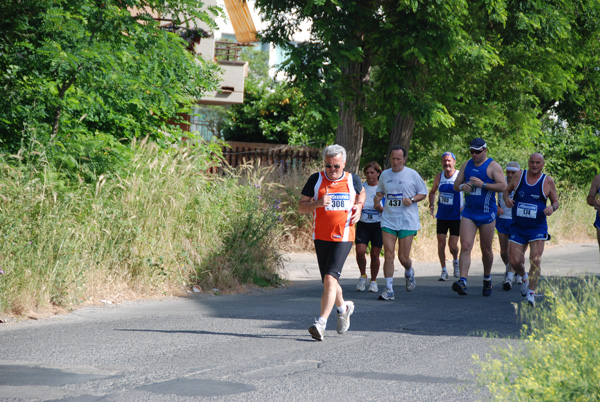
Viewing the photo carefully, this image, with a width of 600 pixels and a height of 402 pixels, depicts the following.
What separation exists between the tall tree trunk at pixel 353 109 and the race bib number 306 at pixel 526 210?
638cm

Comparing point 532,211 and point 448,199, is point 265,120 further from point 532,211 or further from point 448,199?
point 532,211

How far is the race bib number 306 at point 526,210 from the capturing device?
9.81 metres

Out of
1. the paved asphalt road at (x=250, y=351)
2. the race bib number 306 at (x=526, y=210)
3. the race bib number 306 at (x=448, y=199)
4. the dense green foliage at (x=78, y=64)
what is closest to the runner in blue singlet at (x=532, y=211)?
the race bib number 306 at (x=526, y=210)

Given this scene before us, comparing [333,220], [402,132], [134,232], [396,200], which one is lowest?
[134,232]

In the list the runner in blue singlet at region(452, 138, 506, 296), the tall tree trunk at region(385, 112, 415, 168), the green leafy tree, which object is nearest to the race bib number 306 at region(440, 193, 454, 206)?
the runner in blue singlet at region(452, 138, 506, 296)

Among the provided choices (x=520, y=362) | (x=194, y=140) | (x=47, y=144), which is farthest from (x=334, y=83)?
(x=520, y=362)

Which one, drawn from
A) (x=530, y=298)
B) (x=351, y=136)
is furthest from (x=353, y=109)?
(x=530, y=298)

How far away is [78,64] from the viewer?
945 centimetres

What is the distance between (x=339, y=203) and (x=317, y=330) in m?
1.21

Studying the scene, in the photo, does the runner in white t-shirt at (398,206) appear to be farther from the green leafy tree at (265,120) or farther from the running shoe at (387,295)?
the green leafy tree at (265,120)

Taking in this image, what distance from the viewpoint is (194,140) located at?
42.2ft

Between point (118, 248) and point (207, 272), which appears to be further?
point (207, 272)

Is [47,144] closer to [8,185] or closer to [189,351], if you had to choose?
[8,185]

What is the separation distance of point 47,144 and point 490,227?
19.5 ft
